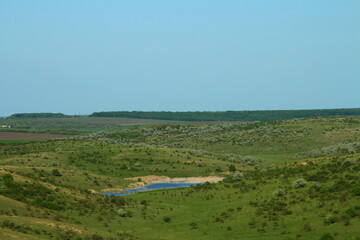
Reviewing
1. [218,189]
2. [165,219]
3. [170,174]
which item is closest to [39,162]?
[170,174]

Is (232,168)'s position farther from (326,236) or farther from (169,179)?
(326,236)

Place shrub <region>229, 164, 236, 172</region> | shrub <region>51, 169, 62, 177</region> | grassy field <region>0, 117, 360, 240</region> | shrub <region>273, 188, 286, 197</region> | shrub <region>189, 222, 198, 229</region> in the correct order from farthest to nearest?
shrub <region>229, 164, 236, 172</region>
shrub <region>51, 169, 62, 177</region>
shrub <region>273, 188, 286, 197</region>
shrub <region>189, 222, 198, 229</region>
grassy field <region>0, 117, 360, 240</region>

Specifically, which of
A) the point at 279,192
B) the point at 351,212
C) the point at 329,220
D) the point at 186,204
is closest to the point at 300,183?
the point at 279,192

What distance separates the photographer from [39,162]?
10312 cm

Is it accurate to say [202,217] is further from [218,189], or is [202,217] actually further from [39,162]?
[39,162]

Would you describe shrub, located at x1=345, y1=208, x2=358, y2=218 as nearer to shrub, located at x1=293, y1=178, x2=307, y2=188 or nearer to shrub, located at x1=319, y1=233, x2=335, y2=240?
shrub, located at x1=319, y1=233, x2=335, y2=240

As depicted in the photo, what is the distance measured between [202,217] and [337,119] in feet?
463

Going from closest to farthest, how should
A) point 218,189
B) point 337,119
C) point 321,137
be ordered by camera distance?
point 218,189 < point 321,137 < point 337,119

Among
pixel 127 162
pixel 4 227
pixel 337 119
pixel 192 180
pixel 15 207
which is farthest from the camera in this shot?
pixel 337 119

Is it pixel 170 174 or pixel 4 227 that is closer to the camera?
pixel 4 227

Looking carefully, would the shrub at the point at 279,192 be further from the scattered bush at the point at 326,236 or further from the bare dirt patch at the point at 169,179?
the bare dirt patch at the point at 169,179

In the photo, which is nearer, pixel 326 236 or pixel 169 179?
pixel 326 236

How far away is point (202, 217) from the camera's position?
191ft

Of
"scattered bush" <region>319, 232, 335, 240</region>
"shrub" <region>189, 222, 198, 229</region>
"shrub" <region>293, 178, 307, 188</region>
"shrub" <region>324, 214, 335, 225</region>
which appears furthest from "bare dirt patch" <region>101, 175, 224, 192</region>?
"scattered bush" <region>319, 232, 335, 240</region>
